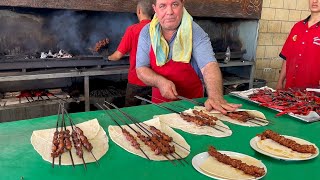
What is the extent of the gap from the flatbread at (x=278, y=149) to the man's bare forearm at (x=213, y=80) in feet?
2.38

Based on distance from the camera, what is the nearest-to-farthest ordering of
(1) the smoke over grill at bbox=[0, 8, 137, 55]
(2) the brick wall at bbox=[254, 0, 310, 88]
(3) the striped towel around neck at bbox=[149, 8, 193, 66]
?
1. (3) the striped towel around neck at bbox=[149, 8, 193, 66]
2. (1) the smoke over grill at bbox=[0, 8, 137, 55]
3. (2) the brick wall at bbox=[254, 0, 310, 88]

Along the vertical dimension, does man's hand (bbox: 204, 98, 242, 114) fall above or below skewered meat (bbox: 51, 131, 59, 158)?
above

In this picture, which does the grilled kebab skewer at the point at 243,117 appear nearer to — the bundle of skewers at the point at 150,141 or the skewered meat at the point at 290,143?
the skewered meat at the point at 290,143

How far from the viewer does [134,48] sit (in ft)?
12.7

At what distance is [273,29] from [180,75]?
396 centimetres

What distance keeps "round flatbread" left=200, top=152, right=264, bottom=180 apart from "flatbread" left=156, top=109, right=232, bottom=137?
333 millimetres

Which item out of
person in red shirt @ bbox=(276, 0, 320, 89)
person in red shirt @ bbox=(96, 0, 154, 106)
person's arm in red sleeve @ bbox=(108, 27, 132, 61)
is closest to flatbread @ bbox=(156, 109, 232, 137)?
person in red shirt @ bbox=(96, 0, 154, 106)

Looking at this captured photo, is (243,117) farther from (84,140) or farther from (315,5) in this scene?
(315,5)

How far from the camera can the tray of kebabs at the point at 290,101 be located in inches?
87.5

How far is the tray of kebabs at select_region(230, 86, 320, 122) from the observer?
2.22 meters

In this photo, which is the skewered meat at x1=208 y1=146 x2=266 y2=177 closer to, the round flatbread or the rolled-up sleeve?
the round flatbread

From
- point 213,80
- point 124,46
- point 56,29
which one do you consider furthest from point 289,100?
point 56,29

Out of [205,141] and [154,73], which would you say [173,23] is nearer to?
[154,73]

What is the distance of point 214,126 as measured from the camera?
198cm
